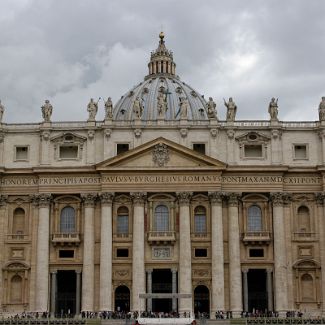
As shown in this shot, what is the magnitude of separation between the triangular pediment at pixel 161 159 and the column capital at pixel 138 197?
2426 mm

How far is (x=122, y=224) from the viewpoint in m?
71.1

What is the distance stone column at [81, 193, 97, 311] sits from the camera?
225 feet

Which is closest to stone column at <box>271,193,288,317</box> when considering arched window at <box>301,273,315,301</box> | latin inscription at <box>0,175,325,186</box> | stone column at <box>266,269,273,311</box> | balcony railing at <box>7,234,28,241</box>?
stone column at <box>266,269,273,311</box>

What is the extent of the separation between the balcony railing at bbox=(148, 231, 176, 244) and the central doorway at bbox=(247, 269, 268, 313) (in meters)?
8.30

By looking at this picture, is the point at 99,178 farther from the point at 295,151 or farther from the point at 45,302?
the point at 295,151

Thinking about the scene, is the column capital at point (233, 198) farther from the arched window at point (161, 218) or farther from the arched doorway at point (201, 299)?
the arched doorway at point (201, 299)

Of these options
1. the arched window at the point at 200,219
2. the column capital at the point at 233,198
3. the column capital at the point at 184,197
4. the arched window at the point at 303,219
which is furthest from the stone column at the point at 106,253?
the arched window at the point at 303,219

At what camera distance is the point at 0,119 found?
73.1 m

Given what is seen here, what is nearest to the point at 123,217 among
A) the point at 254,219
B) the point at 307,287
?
the point at 254,219

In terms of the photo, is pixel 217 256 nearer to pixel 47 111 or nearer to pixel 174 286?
pixel 174 286

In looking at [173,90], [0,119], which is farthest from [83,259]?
[173,90]

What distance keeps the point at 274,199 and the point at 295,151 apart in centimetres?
565

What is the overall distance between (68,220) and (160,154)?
10.9 meters

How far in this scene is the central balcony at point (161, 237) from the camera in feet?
228
